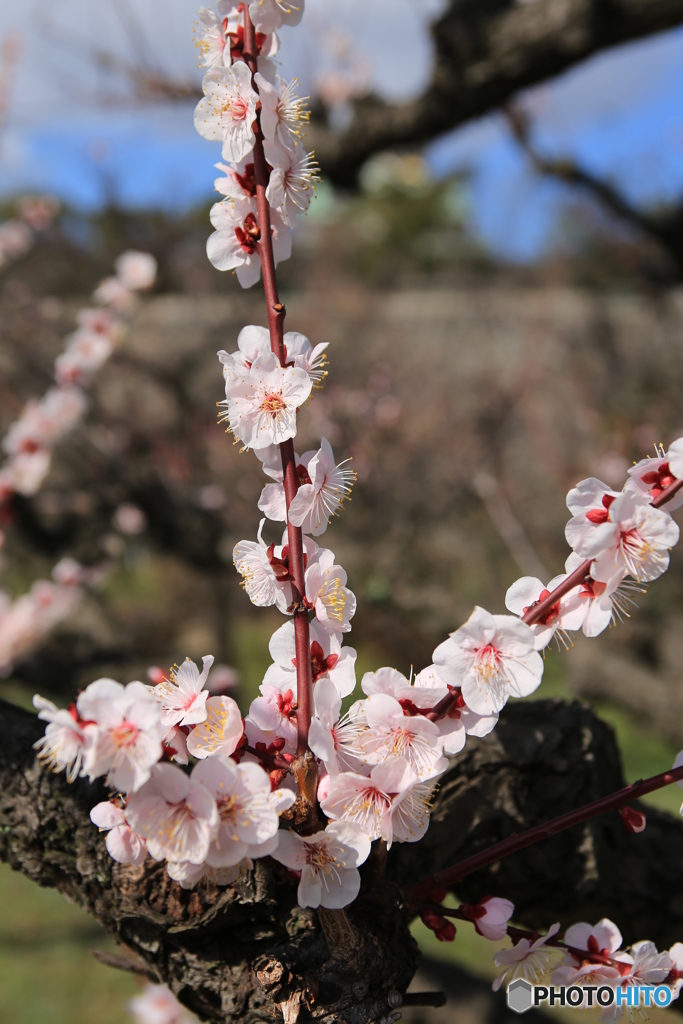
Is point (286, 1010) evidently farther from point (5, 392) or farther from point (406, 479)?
point (406, 479)

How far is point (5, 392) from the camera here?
4.72 meters

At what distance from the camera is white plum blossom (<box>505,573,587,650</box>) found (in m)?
0.88

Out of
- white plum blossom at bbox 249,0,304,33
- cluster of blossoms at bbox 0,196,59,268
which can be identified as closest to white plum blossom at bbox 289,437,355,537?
white plum blossom at bbox 249,0,304,33

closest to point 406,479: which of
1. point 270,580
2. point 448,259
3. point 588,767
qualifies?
point 588,767

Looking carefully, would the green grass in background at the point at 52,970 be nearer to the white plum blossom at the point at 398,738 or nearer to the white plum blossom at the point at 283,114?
the white plum blossom at the point at 398,738

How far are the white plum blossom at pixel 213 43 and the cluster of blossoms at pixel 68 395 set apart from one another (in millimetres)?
2219

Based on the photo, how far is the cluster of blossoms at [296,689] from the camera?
806mm

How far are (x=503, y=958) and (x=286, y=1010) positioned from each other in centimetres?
29

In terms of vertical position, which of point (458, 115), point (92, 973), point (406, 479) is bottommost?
point (92, 973)

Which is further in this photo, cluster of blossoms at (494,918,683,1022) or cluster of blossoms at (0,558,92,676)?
cluster of blossoms at (0,558,92,676)

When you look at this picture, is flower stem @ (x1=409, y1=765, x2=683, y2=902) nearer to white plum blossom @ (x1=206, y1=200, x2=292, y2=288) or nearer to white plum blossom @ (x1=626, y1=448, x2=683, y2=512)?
white plum blossom @ (x1=626, y1=448, x2=683, y2=512)

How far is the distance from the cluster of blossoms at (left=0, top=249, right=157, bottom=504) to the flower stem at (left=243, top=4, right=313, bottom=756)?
7.38 feet

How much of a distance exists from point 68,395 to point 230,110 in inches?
101

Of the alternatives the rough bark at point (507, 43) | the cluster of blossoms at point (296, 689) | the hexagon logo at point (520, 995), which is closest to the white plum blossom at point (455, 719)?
the cluster of blossoms at point (296, 689)
